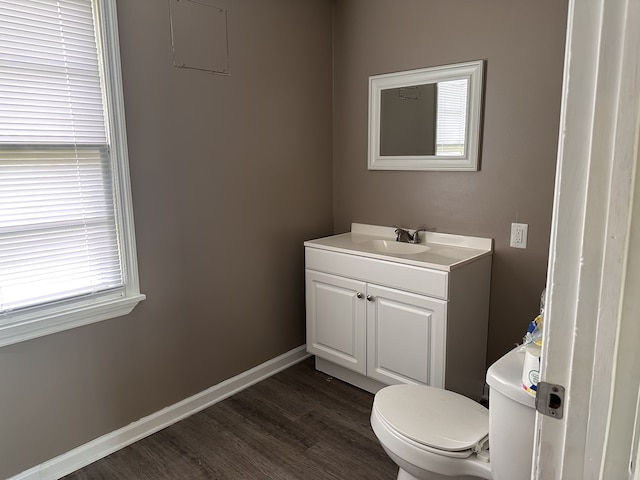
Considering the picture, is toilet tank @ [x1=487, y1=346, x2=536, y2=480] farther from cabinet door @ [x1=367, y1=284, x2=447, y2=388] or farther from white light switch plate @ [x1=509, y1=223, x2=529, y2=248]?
white light switch plate @ [x1=509, y1=223, x2=529, y2=248]

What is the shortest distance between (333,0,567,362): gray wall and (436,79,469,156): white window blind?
12 cm

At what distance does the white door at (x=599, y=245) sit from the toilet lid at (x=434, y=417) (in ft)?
3.18

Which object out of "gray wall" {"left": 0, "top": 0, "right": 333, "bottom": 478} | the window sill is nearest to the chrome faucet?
"gray wall" {"left": 0, "top": 0, "right": 333, "bottom": 478}

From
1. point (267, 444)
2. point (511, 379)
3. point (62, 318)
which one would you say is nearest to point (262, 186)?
point (62, 318)

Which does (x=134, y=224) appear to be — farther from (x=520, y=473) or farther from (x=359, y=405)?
(x=520, y=473)

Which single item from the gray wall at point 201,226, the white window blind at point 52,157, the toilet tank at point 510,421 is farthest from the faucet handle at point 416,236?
the white window blind at point 52,157

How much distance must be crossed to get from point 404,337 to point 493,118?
1.22 meters

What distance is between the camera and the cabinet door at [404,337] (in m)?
2.24

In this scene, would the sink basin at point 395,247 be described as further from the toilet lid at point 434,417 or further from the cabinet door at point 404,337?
the toilet lid at point 434,417

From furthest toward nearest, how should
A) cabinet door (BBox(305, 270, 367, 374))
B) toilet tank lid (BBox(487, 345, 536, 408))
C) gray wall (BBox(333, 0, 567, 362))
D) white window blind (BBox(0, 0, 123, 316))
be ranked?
1. cabinet door (BBox(305, 270, 367, 374))
2. gray wall (BBox(333, 0, 567, 362))
3. white window blind (BBox(0, 0, 123, 316))
4. toilet tank lid (BBox(487, 345, 536, 408))

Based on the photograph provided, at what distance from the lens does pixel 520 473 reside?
1.34m

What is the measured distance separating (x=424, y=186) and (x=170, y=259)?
148 centimetres

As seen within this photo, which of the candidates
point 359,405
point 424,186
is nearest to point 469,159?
point 424,186

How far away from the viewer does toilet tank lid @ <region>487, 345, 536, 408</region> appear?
1240mm
